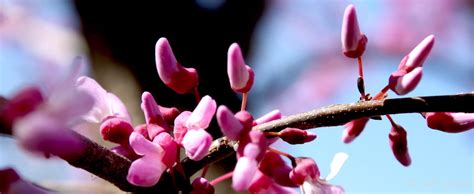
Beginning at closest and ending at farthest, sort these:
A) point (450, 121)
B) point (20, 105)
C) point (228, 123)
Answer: point (20, 105), point (228, 123), point (450, 121)

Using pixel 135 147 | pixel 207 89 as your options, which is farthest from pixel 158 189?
pixel 207 89

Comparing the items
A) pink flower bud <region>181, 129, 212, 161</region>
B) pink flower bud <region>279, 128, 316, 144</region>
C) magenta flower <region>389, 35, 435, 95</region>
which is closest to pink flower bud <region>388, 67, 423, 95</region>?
magenta flower <region>389, 35, 435, 95</region>

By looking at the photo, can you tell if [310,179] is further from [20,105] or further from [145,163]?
[20,105]

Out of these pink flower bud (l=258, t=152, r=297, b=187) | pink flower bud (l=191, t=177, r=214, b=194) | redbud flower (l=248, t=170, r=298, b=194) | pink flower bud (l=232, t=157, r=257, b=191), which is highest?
pink flower bud (l=232, t=157, r=257, b=191)

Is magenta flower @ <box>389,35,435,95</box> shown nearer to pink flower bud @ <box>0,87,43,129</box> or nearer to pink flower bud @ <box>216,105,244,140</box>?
pink flower bud @ <box>216,105,244,140</box>

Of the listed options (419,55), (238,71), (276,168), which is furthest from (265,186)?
(419,55)

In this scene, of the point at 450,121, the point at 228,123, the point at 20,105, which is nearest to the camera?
the point at 20,105
